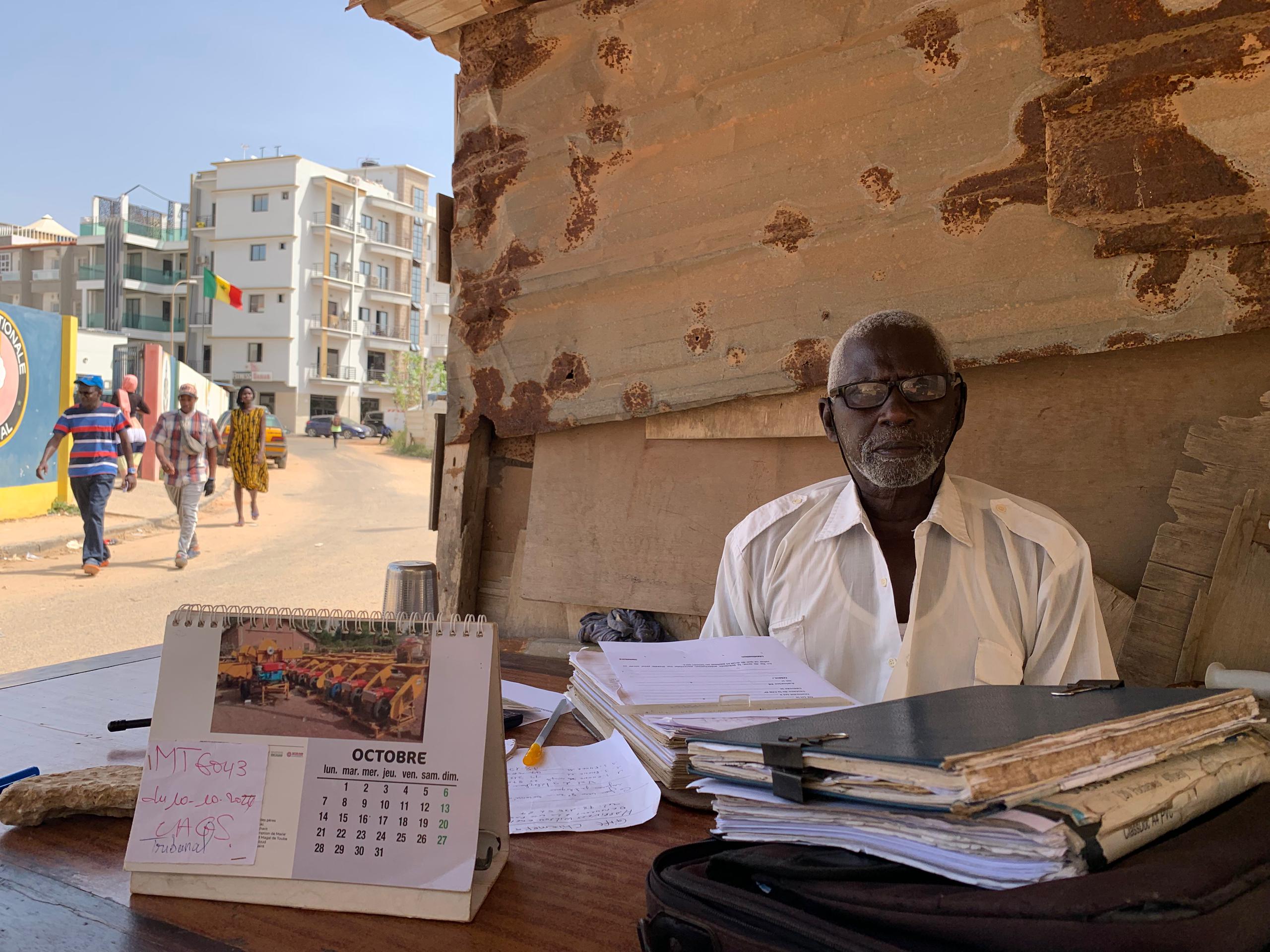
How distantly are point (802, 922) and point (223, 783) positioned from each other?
0.57m

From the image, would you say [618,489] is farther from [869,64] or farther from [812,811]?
[812,811]

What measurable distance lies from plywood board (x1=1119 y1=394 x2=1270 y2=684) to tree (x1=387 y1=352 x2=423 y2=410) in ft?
130

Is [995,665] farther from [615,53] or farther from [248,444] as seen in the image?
[248,444]

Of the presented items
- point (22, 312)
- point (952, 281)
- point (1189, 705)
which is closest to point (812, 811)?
point (1189, 705)

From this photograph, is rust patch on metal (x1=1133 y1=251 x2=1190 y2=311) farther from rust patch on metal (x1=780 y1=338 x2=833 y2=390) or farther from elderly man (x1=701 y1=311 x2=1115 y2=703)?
rust patch on metal (x1=780 y1=338 x2=833 y2=390)

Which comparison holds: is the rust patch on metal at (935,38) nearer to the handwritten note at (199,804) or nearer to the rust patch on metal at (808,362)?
the rust patch on metal at (808,362)

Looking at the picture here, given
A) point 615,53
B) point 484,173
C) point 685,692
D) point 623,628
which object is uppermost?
point 615,53

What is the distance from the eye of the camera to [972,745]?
749mm

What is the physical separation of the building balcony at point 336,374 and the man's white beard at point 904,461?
143 ft

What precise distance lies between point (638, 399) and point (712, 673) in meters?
1.74

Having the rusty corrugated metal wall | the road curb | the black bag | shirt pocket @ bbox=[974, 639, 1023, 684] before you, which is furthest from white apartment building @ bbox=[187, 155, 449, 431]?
the black bag

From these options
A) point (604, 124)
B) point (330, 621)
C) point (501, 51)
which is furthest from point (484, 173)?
point (330, 621)

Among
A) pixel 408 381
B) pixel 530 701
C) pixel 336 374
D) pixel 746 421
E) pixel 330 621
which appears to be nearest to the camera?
pixel 330 621

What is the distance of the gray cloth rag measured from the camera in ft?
9.84
